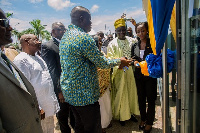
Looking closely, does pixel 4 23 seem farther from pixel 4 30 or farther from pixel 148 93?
pixel 148 93

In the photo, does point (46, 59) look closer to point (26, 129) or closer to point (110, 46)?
point (110, 46)

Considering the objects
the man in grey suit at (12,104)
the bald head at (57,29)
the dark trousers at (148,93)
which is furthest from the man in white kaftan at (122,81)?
the man in grey suit at (12,104)

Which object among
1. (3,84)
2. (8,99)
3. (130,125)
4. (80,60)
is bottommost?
(130,125)

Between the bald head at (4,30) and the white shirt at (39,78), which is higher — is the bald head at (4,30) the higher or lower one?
the higher one

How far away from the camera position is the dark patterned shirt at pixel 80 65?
1.81 m

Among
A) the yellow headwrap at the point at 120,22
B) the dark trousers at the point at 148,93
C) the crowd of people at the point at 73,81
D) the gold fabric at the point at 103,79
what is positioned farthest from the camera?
the yellow headwrap at the point at 120,22

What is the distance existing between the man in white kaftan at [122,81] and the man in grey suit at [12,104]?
7.18 feet

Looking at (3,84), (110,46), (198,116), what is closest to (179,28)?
(198,116)

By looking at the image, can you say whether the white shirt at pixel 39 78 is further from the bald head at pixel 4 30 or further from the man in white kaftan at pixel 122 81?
the man in white kaftan at pixel 122 81

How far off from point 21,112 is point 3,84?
25 cm

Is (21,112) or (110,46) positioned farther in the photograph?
(110,46)

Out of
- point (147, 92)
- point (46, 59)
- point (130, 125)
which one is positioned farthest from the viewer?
point (130, 125)

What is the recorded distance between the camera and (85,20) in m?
1.97

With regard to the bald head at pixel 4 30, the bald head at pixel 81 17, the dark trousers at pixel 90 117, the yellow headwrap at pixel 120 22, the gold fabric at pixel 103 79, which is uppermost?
the yellow headwrap at pixel 120 22
